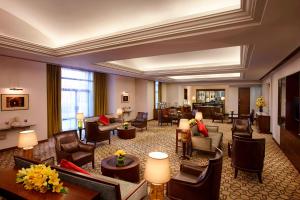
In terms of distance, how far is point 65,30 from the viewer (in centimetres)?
478

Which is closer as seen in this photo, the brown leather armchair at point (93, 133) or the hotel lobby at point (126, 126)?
the hotel lobby at point (126, 126)

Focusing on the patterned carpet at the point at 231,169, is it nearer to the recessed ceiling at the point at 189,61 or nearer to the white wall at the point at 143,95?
the recessed ceiling at the point at 189,61

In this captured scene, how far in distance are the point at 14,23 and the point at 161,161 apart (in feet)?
16.0

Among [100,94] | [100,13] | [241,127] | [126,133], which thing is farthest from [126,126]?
[100,13]

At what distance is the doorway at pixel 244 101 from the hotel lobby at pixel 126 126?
7.21 metres

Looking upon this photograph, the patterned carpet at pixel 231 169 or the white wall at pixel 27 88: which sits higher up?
the white wall at pixel 27 88

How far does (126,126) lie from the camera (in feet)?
24.6

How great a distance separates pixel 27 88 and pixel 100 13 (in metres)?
4.31

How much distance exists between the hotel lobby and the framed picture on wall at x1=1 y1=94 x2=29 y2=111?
0.09 ft

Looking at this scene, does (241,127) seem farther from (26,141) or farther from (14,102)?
(14,102)

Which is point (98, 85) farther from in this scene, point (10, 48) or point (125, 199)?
point (125, 199)

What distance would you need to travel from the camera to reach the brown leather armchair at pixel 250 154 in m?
3.65

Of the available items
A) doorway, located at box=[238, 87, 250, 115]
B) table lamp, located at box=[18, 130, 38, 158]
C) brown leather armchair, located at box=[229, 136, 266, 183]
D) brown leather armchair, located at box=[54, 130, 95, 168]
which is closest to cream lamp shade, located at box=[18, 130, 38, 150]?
table lamp, located at box=[18, 130, 38, 158]

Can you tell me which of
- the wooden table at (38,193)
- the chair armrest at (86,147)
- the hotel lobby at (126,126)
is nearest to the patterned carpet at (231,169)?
the hotel lobby at (126,126)
